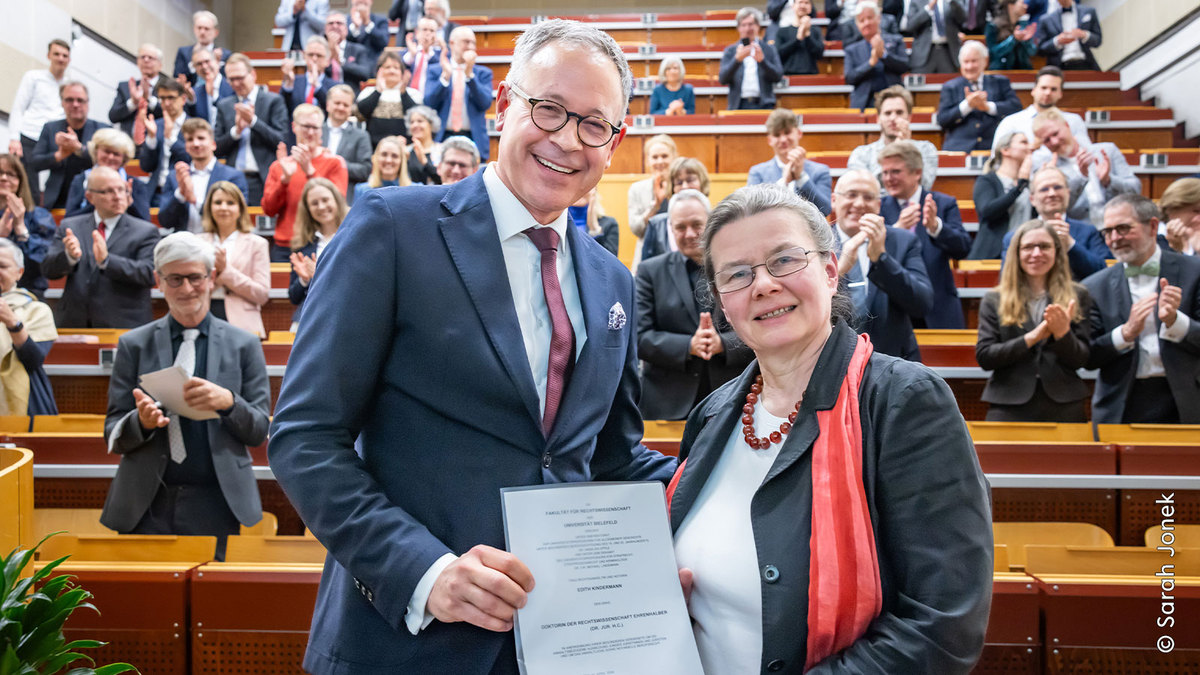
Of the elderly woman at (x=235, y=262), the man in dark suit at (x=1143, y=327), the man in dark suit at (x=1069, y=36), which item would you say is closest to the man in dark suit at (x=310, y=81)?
the elderly woman at (x=235, y=262)

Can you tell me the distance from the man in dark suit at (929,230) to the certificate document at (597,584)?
3.88 m

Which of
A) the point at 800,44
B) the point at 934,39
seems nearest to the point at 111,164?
the point at 800,44

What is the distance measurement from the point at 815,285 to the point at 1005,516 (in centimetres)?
236

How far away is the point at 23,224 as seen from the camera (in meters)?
5.70

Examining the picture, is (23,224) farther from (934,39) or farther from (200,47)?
(934,39)

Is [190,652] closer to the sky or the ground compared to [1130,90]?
closer to the ground

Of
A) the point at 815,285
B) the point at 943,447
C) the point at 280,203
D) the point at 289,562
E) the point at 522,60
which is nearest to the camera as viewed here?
the point at 943,447

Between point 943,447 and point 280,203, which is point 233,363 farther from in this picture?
point 280,203

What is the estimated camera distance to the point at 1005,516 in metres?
3.39

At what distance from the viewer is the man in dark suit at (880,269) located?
12.5 ft

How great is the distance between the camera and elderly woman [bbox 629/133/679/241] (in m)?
5.54

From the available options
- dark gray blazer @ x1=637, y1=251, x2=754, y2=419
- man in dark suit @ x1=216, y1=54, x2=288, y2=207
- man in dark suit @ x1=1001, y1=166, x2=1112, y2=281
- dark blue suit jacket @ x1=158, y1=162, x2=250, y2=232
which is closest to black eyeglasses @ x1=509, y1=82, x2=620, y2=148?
dark gray blazer @ x1=637, y1=251, x2=754, y2=419

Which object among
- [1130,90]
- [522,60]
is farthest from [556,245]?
[1130,90]

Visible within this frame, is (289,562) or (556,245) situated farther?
(289,562)
